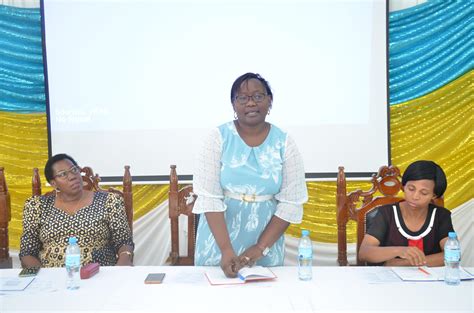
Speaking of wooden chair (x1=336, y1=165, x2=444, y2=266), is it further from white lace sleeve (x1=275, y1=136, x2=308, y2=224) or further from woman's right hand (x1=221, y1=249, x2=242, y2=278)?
woman's right hand (x1=221, y1=249, x2=242, y2=278)

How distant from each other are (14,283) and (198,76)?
87.0 inches

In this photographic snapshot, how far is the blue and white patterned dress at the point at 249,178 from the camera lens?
2.07 meters

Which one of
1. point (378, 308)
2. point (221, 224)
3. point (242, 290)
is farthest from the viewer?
point (221, 224)

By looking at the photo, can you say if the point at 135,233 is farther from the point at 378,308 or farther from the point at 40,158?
the point at 378,308

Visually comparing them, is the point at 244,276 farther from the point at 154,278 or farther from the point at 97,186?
the point at 97,186

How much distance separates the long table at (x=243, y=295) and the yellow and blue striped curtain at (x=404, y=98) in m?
1.96

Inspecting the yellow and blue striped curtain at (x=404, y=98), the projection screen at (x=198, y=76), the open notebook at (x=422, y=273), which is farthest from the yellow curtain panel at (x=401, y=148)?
the open notebook at (x=422, y=273)

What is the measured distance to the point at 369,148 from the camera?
3.82m

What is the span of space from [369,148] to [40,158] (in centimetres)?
246

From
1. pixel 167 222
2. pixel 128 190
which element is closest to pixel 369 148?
pixel 167 222

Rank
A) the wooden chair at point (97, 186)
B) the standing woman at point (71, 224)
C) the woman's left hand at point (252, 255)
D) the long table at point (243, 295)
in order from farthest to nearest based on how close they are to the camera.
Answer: the wooden chair at point (97, 186) → the standing woman at point (71, 224) → the woman's left hand at point (252, 255) → the long table at point (243, 295)

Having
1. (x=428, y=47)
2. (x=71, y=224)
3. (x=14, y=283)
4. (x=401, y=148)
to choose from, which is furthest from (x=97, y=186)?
(x=428, y=47)

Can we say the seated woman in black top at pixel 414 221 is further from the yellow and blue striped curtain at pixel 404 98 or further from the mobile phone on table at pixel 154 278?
the yellow and blue striped curtain at pixel 404 98

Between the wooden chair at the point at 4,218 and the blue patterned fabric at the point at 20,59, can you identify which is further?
the blue patterned fabric at the point at 20,59
